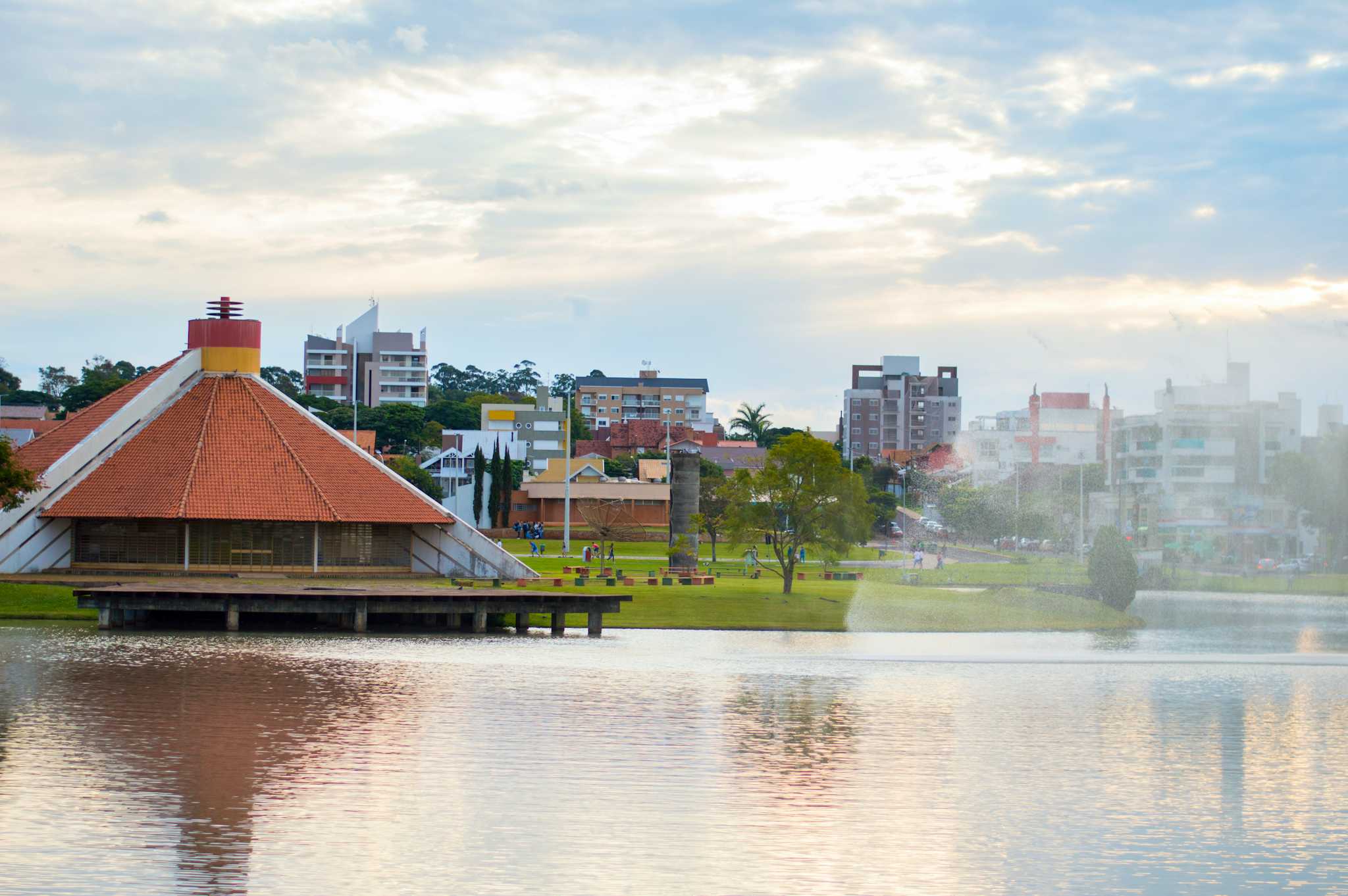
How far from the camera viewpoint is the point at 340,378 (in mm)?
194750

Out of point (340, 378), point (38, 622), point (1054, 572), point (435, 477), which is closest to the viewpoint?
point (38, 622)

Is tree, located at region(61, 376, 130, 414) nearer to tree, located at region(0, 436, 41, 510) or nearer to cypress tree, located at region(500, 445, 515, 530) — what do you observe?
cypress tree, located at region(500, 445, 515, 530)

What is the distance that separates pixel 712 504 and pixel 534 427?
6056 centimetres

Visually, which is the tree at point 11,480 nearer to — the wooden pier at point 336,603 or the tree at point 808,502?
the wooden pier at point 336,603

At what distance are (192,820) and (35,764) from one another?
4.89 meters

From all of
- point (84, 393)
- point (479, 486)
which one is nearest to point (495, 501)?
point (479, 486)

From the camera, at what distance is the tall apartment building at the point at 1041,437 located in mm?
141625

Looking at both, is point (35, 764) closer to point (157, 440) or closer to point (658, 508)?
point (157, 440)

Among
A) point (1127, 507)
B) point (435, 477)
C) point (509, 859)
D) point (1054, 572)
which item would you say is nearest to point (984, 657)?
point (509, 859)

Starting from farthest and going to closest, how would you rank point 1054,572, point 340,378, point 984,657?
point 340,378 < point 1054,572 < point 984,657

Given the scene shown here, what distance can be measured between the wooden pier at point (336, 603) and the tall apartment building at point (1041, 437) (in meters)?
91.8

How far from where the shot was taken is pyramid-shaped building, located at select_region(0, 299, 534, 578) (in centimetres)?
5672

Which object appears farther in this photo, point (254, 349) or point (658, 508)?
point (658, 508)

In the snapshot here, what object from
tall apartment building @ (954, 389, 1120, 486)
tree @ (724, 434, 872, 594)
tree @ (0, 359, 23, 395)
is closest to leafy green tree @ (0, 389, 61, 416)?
tree @ (0, 359, 23, 395)
